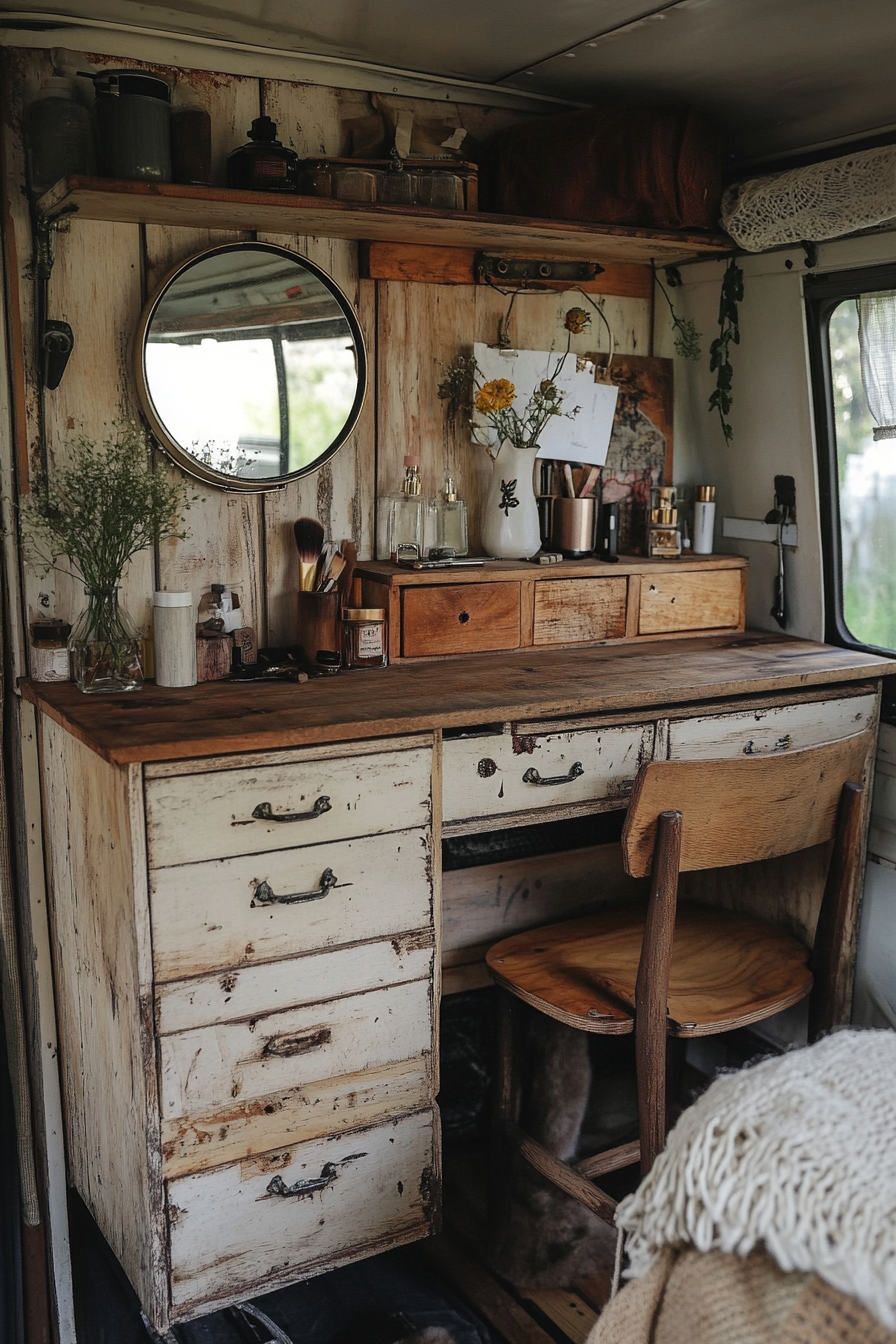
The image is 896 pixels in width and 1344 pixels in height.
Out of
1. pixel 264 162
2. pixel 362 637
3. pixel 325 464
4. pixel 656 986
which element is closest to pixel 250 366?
pixel 325 464

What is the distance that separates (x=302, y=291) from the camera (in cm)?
246

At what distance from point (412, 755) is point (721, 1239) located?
1045 mm

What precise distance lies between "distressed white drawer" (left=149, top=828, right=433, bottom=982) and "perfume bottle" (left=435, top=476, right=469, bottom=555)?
910mm

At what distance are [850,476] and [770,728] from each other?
690 millimetres

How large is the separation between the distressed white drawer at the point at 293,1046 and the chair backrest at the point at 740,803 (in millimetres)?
507

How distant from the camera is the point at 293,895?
192cm

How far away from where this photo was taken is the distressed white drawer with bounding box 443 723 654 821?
6.93 ft

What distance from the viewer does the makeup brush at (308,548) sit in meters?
2.52

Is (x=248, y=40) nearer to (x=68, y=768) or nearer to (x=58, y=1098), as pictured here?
(x=68, y=768)

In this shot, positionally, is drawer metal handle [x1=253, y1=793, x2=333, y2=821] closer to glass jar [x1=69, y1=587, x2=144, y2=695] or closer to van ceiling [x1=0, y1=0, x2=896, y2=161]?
glass jar [x1=69, y1=587, x2=144, y2=695]

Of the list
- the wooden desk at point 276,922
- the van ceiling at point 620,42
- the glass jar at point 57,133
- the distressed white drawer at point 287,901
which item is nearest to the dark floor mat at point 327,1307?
the wooden desk at point 276,922

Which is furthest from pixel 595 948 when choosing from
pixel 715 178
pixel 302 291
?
pixel 715 178

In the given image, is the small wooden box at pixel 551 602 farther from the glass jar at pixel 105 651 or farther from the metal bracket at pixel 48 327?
the metal bracket at pixel 48 327

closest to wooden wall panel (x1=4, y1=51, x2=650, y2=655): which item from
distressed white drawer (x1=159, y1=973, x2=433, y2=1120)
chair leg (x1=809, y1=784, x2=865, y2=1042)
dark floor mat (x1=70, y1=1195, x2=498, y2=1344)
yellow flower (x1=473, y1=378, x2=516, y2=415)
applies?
yellow flower (x1=473, y1=378, x2=516, y2=415)
